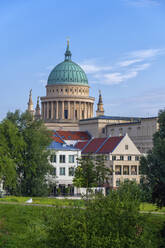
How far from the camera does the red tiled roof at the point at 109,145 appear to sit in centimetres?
12182

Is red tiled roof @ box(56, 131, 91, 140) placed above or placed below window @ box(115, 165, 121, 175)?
above

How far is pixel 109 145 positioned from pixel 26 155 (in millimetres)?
47584

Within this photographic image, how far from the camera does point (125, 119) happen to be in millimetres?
194250

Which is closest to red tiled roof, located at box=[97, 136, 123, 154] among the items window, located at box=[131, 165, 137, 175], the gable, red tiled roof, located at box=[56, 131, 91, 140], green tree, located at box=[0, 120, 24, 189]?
the gable

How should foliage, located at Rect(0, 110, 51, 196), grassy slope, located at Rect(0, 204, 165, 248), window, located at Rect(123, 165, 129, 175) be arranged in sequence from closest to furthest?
grassy slope, located at Rect(0, 204, 165, 248) < foliage, located at Rect(0, 110, 51, 196) < window, located at Rect(123, 165, 129, 175)

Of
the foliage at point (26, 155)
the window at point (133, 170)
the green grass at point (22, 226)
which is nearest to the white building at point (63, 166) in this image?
the window at point (133, 170)

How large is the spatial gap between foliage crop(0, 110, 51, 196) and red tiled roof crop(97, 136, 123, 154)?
42.0 meters

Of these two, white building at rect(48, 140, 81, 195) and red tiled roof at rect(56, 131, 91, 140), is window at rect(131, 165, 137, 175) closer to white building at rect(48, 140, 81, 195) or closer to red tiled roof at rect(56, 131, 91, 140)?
white building at rect(48, 140, 81, 195)

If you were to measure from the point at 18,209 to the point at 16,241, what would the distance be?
7244 millimetres

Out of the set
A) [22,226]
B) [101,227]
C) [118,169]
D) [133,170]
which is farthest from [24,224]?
[133,170]

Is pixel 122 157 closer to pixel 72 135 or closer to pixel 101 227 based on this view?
pixel 72 135

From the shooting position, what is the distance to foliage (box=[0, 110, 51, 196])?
Answer: 7567cm

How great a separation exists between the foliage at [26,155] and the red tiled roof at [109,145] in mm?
41999

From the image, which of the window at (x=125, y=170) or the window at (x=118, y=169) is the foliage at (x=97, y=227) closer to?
the window at (x=118, y=169)
